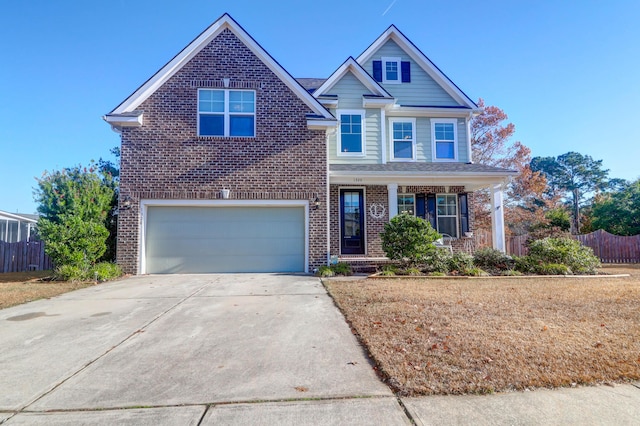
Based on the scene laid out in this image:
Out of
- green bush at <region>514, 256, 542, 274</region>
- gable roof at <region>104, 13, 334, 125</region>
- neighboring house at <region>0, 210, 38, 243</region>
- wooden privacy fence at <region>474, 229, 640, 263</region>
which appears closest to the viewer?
green bush at <region>514, 256, 542, 274</region>

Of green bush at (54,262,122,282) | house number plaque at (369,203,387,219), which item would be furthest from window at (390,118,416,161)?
green bush at (54,262,122,282)

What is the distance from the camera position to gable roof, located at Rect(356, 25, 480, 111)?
1378 centimetres

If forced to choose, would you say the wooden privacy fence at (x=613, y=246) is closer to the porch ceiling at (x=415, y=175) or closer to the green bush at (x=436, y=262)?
the porch ceiling at (x=415, y=175)

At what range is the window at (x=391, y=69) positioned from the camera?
1410cm

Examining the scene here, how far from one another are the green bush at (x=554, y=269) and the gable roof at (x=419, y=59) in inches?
278

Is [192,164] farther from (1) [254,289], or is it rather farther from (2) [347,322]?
(2) [347,322]

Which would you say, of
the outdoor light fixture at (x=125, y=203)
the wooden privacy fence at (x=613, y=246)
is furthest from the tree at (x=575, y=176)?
the outdoor light fixture at (x=125, y=203)

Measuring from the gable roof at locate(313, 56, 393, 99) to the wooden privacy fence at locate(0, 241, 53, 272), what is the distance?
39.6 ft

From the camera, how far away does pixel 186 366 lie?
10.6 feet

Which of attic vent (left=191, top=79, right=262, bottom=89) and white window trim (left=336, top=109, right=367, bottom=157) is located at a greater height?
attic vent (left=191, top=79, right=262, bottom=89)

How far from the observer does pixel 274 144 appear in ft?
34.6

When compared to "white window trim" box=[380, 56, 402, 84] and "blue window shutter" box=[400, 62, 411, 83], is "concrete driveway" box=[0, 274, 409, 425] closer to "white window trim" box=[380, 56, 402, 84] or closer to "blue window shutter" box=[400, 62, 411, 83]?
"white window trim" box=[380, 56, 402, 84]

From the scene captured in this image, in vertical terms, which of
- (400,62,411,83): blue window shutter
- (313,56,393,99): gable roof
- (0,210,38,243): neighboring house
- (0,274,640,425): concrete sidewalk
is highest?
(400,62,411,83): blue window shutter

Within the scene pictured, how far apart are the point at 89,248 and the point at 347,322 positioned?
7.99 m
